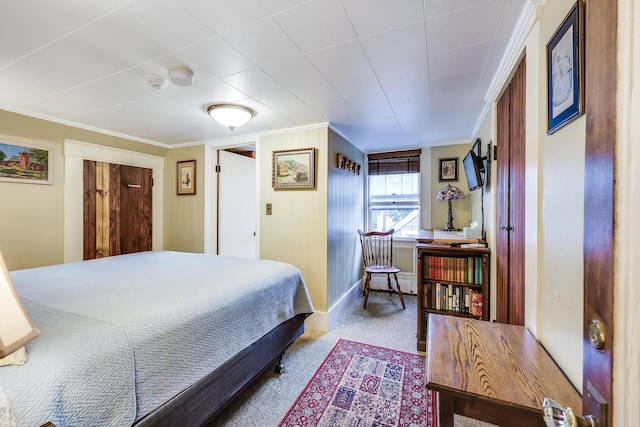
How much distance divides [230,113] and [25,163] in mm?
2044

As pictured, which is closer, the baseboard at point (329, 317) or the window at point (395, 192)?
the baseboard at point (329, 317)

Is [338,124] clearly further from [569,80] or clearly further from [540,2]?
[569,80]

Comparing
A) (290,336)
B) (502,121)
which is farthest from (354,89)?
(290,336)

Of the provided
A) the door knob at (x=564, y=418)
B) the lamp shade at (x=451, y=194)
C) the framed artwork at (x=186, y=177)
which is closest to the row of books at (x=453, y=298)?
the lamp shade at (x=451, y=194)

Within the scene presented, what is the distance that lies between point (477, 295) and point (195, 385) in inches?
88.4

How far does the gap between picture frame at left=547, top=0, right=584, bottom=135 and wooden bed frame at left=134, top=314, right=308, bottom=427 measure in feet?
6.12

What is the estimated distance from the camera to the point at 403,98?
221cm

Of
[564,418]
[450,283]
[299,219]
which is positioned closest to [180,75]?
[299,219]

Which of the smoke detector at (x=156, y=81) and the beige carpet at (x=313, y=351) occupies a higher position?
the smoke detector at (x=156, y=81)

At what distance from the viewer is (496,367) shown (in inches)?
37.7

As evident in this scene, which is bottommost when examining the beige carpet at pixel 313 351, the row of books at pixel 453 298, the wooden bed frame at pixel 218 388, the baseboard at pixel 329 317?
the beige carpet at pixel 313 351

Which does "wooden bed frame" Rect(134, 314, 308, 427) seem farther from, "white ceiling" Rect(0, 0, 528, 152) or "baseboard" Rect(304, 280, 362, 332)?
"white ceiling" Rect(0, 0, 528, 152)

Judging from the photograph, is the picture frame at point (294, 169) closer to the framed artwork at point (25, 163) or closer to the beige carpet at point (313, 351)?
the beige carpet at point (313, 351)

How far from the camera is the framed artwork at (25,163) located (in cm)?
241
